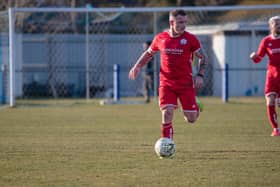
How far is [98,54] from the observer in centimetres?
3362

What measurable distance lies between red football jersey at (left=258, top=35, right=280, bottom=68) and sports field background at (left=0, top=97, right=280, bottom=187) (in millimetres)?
1382

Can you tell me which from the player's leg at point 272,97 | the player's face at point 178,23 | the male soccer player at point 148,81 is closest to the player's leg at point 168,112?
the player's face at point 178,23

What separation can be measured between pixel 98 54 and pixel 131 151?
2225 centimetres

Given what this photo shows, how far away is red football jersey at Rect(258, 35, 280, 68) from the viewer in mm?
14188

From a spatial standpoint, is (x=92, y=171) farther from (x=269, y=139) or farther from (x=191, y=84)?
(x=269, y=139)

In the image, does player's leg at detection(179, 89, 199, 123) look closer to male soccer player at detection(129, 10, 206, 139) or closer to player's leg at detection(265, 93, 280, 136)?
male soccer player at detection(129, 10, 206, 139)

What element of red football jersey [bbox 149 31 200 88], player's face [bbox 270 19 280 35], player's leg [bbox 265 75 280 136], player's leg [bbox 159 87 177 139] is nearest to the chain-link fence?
player's leg [bbox 265 75 280 136]

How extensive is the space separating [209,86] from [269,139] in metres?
20.3

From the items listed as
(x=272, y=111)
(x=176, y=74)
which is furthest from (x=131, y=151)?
(x=272, y=111)

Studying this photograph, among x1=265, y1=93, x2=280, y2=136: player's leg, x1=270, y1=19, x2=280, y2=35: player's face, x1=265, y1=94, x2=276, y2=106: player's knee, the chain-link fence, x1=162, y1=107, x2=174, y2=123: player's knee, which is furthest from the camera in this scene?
the chain-link fence

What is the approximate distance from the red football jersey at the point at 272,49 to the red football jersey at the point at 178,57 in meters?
3.51

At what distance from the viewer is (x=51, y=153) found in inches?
448

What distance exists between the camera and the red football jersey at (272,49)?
14.2m

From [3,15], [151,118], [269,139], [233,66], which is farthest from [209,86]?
[269,139]
